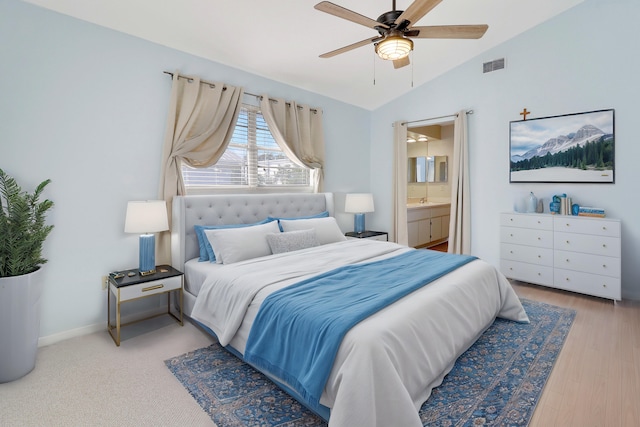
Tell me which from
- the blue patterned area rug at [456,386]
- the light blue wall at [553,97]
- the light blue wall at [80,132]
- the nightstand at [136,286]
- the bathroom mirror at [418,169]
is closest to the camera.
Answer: the blue patterned area rug at [456,386]

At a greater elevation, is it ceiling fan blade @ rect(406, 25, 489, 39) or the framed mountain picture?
ceiling fan blade @ rect(406, 25, 489, 39)

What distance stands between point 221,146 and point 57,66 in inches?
57.8

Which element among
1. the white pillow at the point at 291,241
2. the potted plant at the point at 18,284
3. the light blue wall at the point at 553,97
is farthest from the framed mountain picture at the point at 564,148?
Answer: the potted plant at the point at 18,284

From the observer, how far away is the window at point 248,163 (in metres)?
3.68

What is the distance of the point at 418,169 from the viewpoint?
290 inches

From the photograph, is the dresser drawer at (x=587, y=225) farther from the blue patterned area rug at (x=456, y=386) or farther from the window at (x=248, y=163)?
the window at (x=248, y=163)

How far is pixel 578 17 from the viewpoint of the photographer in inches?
148

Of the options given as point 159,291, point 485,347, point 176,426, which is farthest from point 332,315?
point 159,291

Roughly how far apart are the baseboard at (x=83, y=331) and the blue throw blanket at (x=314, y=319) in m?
1.65

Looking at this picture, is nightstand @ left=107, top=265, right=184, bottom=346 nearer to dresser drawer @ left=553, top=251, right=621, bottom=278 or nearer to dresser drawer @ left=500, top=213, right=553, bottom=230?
dresser drawer @ left=500, top=213, right=553, bottom=230

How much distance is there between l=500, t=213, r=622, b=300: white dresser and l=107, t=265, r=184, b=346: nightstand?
12.6 ft

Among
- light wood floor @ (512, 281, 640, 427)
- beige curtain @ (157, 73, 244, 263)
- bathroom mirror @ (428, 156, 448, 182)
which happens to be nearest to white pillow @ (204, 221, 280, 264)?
beige curtain @ (157, 73, 244, 263)

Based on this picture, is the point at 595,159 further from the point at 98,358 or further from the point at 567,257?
the point at 98,358

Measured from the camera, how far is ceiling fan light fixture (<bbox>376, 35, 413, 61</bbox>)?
2262mm
